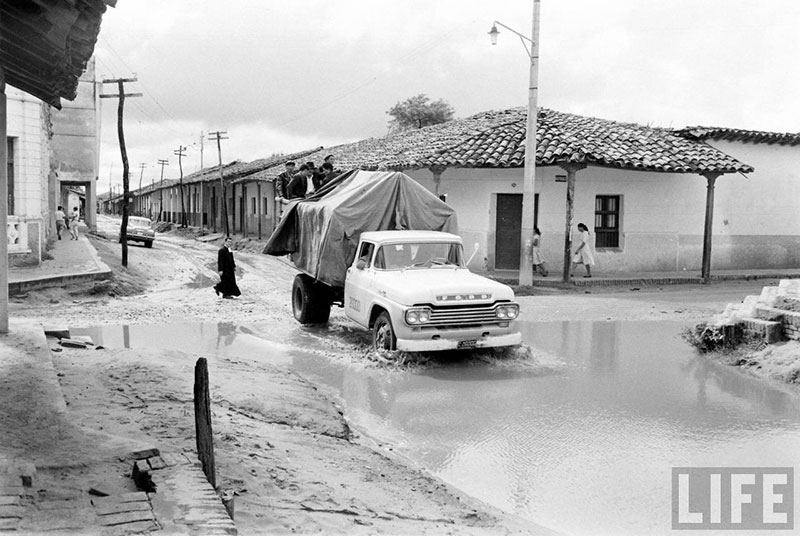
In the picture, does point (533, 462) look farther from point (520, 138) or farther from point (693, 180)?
point (693, 180)

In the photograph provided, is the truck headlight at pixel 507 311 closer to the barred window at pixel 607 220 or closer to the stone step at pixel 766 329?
the stone step at pixel 766 329

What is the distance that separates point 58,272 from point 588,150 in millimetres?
13806

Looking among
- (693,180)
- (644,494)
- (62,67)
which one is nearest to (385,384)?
(644,494)

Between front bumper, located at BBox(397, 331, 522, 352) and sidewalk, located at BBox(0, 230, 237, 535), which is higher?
sidewalk, located at BBox(0, 230, 237, 535)

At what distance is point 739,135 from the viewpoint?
2356cm

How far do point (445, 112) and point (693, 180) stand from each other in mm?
27983

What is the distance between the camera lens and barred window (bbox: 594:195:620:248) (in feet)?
73.7

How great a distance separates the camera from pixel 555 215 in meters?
21.8

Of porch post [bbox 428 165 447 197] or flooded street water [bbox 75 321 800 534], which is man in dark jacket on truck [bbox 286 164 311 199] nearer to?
flooded street water [bbox 75 321 800 534]

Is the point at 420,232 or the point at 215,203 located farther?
the point at 215,203

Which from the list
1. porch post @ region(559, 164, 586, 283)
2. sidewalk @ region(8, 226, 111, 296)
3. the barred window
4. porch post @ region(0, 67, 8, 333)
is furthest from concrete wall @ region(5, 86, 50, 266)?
the barred window

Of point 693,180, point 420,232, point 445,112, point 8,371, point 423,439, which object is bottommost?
point 423,439

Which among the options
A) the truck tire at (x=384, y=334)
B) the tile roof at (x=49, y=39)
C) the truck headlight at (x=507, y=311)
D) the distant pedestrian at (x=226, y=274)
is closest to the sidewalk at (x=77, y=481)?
the tile roof at (x=49, y=39)

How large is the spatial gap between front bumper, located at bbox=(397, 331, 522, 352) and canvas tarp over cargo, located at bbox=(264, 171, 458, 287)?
281 cm
